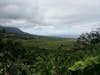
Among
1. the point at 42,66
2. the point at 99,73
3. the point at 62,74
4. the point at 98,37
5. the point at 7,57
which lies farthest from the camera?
the point at 98,37

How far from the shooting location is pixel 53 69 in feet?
61.2

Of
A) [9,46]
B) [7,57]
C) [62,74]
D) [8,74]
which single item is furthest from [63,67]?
[9,46]

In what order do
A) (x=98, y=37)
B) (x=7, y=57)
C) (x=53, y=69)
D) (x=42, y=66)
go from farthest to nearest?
(x=98, y=37) < (x=7, y=57) < (x=42, y=66) < (x=53, y=69)

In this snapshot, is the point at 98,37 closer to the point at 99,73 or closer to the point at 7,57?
the point at 7,57

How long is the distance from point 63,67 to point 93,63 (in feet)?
16.0

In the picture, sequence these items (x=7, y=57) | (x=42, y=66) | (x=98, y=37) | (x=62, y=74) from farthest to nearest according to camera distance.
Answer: (x=98, y=37) < (x=7, y=57) < (x=42, y=66) < (x=62, y=74)

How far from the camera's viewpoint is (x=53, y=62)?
1948cm

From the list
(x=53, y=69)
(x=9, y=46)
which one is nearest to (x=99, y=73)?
(x=53, y=69)

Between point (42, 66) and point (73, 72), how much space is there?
7.39 meters

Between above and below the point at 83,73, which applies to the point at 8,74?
below

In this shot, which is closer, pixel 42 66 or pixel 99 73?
pixel 99 73

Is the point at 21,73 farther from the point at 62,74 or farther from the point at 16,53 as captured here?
the point at 16,53

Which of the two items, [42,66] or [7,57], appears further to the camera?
[7,57]

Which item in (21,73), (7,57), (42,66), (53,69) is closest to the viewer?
(53,69)
